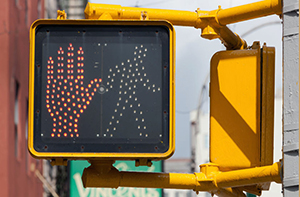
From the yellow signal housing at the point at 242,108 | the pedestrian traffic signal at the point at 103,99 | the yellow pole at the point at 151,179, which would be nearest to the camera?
the pedestrian traffic signal at the point at 103,99

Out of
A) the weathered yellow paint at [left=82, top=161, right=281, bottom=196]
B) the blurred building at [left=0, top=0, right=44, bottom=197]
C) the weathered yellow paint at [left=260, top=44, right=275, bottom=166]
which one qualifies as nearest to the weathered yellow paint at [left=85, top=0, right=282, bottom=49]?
the weathered yellow paint at [left=260, top=44, right=275, bottom=166]

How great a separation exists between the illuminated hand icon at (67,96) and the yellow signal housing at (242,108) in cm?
128

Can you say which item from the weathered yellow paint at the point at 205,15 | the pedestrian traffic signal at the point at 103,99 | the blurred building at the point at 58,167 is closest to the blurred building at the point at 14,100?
the blurred building at the point at 58,167

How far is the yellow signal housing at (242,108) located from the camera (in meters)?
4.75

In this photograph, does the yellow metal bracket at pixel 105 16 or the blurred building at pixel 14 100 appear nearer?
the yellow metal bracket at pixel 105 16

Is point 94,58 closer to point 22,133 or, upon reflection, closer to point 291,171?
point 291,171

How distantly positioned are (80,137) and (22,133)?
14.4 m

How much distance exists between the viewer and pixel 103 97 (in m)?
3.91

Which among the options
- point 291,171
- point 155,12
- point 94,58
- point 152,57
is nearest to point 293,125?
point 291,171

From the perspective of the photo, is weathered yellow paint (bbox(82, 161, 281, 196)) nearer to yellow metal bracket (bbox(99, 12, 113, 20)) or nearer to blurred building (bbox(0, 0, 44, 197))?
yellow metal bracket (bbox(99, 12, 113, 20))

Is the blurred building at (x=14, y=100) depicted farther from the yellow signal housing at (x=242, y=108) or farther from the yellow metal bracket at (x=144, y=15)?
the yellow metal bracket at (x=144, y=15)

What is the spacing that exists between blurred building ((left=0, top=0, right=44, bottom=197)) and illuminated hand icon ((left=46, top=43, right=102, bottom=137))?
11461 millimetres

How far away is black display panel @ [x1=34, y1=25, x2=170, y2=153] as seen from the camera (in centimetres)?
388

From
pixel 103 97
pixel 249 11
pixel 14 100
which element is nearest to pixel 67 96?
pixel 103 97
